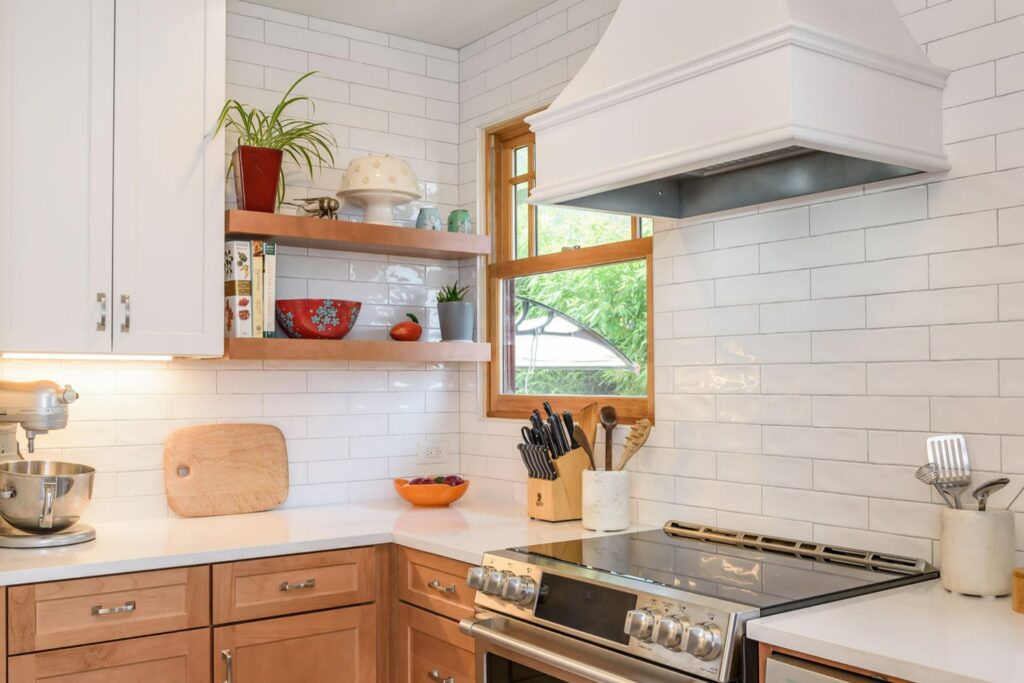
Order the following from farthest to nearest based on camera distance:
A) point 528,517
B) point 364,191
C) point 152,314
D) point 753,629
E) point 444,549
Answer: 1. point 364,191
2. point 528,517
3. point 152,314
4. point 444,549
5. point 753,629

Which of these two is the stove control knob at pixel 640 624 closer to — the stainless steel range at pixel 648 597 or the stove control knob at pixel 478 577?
the stainless steel range at pixel 648 597

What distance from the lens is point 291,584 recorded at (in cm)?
272

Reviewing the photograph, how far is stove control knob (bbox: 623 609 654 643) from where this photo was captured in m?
1.94

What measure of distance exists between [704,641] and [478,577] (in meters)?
0.75

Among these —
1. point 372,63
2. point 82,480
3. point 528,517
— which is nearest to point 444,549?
point 528,517

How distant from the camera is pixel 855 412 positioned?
2.35m

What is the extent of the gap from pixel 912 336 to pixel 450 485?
1733 millimetres

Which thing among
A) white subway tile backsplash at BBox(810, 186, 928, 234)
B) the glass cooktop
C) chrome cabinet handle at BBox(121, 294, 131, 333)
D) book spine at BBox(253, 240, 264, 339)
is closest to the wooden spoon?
the glass cooktop

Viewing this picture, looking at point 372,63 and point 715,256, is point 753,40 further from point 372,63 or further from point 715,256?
point 372,63

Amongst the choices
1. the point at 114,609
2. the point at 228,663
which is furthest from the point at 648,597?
the point at 114,609

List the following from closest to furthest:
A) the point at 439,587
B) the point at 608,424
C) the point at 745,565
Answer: the point at 745,565
the point at 439,587
the point at 608,424

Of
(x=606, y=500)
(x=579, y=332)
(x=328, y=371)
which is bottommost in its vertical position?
(x=606, y=500)

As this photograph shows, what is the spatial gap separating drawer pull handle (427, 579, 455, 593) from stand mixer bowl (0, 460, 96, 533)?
100cm

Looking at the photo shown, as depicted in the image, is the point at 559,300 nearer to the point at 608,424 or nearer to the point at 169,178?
the point at 608,424
